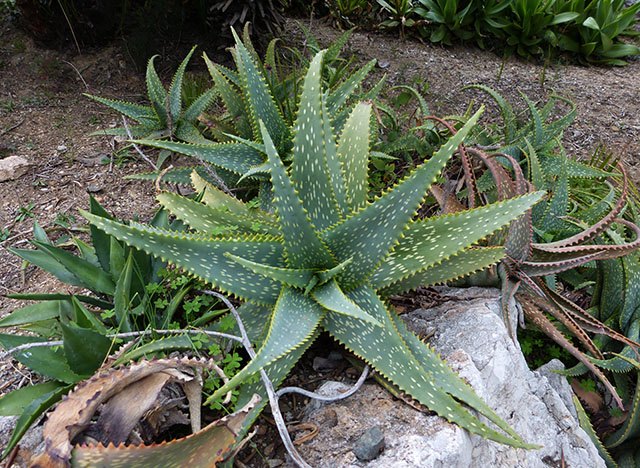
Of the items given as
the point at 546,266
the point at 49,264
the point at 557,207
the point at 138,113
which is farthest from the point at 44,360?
the point at 557,207

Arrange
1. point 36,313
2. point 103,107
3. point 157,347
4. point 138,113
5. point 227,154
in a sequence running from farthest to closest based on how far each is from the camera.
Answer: point 103,107 → point 138,113 → point 227,154 → point 36,313 → point 157,347

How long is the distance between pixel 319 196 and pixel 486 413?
76cm

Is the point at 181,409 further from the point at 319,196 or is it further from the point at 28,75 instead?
the point at 28,75

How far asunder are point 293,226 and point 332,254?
0.18 metres

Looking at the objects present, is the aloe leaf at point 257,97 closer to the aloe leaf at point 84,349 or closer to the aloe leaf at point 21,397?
the aloe leaf at point 84,349

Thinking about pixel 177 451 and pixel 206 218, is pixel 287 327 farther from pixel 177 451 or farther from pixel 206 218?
pixel 206 218

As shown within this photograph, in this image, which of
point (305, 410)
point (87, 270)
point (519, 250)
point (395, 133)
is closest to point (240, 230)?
point (87, 270)

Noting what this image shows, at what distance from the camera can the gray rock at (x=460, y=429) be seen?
3.87ft

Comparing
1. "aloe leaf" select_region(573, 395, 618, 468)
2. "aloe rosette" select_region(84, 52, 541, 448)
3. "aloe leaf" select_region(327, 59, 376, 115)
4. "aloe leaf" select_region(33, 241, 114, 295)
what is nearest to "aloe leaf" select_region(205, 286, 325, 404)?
"aloe rosette" select_region(84, 52, 541, 448)

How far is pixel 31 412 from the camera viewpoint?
43.3 inches

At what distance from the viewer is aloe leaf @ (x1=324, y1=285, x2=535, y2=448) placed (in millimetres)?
1168

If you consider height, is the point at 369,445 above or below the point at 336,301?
below

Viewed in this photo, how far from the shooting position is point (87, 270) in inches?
58.0

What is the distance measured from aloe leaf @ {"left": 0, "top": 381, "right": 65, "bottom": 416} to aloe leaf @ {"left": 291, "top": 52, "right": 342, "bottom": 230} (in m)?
0.90
